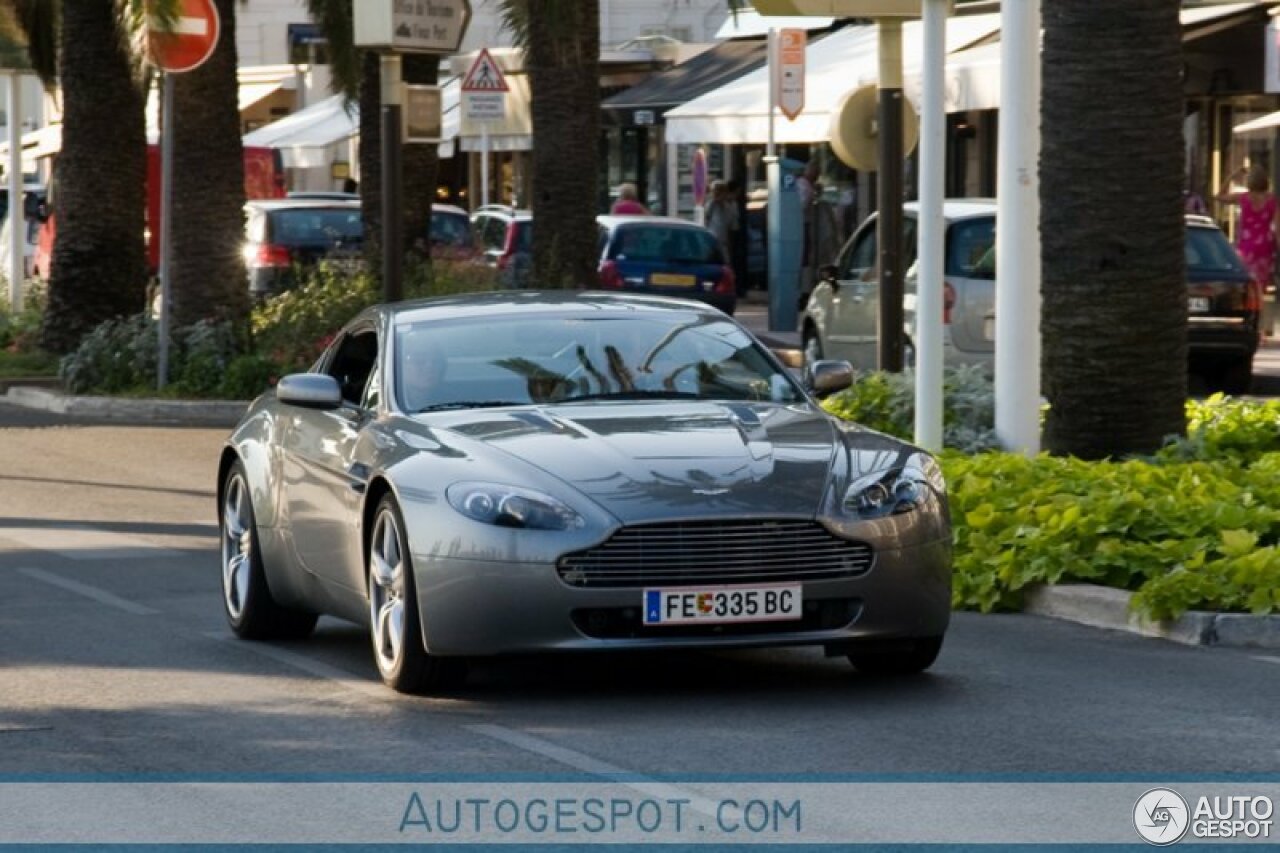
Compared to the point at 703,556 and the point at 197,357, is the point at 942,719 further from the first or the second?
the point at 197,357

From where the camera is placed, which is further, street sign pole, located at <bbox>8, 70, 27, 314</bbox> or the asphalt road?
street sign pole, located at <bbox>8, 70, 27, 314</bbox>

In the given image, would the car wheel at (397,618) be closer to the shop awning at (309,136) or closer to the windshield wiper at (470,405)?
the windshield wiper at (470,405)

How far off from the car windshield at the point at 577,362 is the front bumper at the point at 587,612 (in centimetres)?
126

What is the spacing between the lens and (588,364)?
10.7m

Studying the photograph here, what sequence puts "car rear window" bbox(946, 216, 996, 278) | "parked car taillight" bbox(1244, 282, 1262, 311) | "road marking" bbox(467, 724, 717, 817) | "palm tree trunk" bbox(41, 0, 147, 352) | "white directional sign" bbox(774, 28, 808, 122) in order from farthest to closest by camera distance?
"white directional sign" bbox(774, 28, 808, 122) < "palm tree trunk" bbox(41, 0, 147, 352) < "parked car taillight" bbox(1244, 282, 1262, 311) < "car rear window" bbox(946, 216, 996, 278) < "road marking" bbox(467, 724, 717, 817)

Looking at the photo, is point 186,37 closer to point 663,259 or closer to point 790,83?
point 790,83

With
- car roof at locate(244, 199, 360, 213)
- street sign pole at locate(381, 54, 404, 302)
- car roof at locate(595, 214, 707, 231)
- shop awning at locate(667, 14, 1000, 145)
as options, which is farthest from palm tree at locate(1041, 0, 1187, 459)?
car roof at locate(244, 199, 360, 213)

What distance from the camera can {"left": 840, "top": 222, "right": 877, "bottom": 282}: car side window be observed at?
23719 mm

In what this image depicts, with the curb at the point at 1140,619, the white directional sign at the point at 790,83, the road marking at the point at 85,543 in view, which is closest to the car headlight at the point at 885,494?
the curb at the point at 1140,619

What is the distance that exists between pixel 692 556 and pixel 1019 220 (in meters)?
6.05

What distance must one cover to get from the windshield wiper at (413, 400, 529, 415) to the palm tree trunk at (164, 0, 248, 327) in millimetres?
15321

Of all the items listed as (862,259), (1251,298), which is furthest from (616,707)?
(1251,298)

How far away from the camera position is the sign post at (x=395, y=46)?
21.1 metres

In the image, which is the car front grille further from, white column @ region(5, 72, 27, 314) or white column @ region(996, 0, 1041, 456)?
white column @ region(5, 72, 27, 314)
